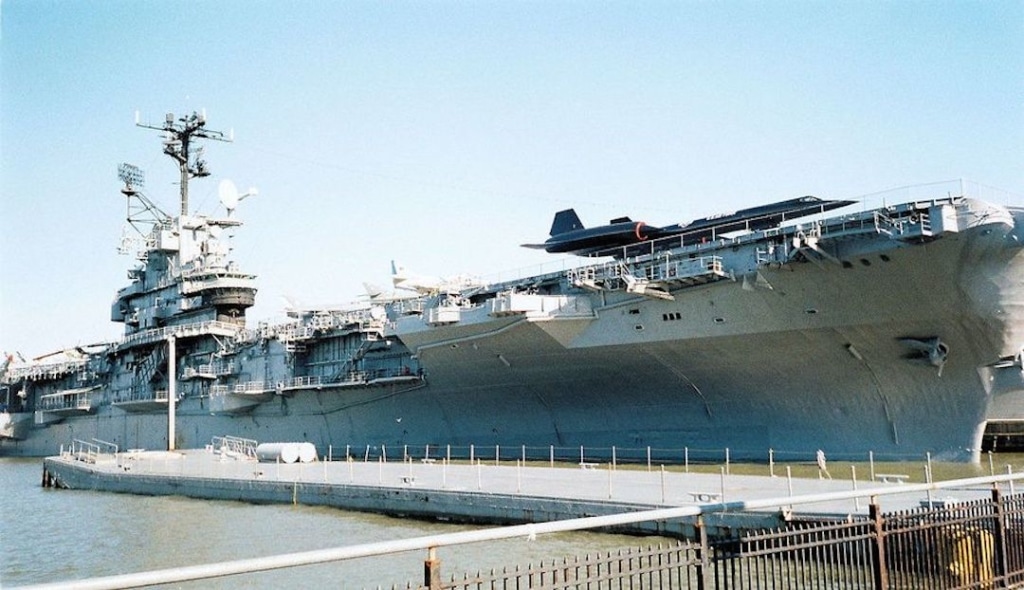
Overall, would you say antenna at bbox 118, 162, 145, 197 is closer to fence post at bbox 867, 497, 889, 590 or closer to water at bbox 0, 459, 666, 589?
water at bbox 0, 459, 666, 589

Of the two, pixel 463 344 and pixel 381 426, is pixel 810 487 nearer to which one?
pixel 463 344

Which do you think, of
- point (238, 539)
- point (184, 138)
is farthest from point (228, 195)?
point (238, 539)

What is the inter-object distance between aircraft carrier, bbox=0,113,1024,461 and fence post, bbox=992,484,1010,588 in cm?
1018

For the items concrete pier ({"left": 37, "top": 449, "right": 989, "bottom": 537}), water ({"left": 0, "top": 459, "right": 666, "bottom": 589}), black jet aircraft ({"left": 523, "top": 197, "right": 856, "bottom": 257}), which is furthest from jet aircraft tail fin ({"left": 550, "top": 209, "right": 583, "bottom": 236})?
water ({"left": 0, "top": 459, "right": 666, "bottom": 589})

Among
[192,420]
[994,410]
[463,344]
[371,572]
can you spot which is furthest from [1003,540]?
[192,420]

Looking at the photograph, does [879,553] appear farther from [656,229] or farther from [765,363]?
[656,229]

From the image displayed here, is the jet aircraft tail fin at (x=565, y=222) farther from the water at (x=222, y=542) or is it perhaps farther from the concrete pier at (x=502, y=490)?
the water at (x=222, y=542)

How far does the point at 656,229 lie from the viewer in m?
24.4

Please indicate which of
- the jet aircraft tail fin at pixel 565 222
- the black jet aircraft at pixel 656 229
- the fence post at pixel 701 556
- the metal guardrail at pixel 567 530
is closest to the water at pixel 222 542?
the metal guardrail at pixel 567 530

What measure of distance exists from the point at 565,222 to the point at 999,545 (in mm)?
21268

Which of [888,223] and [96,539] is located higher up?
[888,223]

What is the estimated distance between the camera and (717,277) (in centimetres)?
1853

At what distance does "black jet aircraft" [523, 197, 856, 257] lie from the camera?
20.9 m

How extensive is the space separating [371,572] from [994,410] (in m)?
15.6
